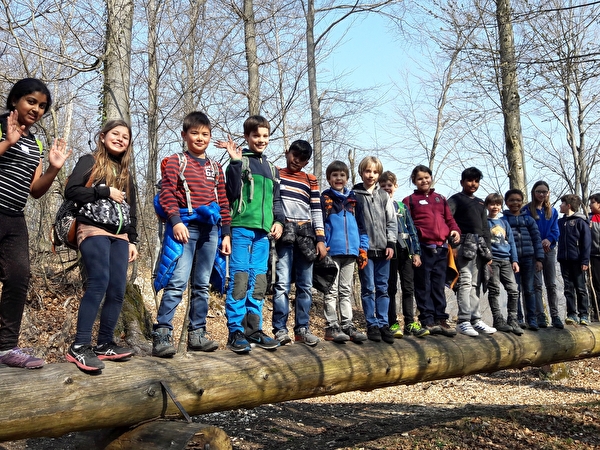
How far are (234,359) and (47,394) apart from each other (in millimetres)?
1560

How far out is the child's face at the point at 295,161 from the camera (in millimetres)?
6055

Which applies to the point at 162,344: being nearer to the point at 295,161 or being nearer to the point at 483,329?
the point at 295,161

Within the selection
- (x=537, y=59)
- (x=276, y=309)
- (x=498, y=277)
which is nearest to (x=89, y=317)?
(x=276, y=309)

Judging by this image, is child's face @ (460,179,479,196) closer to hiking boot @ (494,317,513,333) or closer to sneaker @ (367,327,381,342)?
hiking boot @ (494,317,513,333)

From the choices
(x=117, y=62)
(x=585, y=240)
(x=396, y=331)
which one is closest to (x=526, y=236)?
(x=585, y=240)

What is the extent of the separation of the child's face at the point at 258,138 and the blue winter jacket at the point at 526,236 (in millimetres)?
4561

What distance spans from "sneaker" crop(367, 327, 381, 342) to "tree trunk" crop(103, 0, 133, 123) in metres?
4.85

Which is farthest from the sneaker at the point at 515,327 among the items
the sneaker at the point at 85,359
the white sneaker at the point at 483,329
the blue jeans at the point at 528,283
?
the sneaker at the point at 85,359

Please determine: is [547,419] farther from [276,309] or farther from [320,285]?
[276,309]

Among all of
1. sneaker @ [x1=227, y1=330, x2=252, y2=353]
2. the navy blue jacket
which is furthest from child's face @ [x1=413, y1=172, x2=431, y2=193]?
the navy blue jacket

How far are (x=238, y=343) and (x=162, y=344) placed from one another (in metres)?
0.67

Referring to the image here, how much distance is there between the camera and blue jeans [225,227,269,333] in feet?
17.1

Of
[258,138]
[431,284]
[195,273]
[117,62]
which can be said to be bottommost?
[431,284]

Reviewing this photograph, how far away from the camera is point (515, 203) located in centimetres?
873
